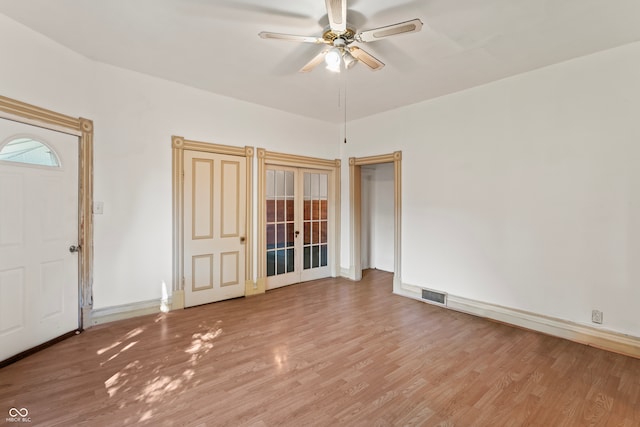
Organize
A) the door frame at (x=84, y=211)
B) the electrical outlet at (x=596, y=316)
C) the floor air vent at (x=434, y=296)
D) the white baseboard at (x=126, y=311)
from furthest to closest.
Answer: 1. the floor air vent at (x=434, y=296)
2. the white baseboard at (x=126, y=311)
3. the door frame at (x=84, y=211)
4. the electrical outlet at (x=596, y=316)

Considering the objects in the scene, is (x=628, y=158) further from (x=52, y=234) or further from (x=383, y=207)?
(x=52, y=234)

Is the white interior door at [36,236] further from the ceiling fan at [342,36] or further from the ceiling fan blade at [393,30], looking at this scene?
the ceiling fan blade at [393,30]

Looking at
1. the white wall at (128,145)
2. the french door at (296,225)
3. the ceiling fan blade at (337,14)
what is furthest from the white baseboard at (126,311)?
the ceiling fan blade at (337,14)

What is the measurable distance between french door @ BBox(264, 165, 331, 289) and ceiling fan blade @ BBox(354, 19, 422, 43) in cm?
298

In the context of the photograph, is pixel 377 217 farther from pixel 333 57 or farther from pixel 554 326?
A: pixel 333 57

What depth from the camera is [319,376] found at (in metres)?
2.47

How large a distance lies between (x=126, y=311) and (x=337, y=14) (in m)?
4.00

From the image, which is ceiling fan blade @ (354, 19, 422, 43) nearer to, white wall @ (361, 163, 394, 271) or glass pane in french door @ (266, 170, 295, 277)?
glass pane in french door @ (266, 170, 295, 277)

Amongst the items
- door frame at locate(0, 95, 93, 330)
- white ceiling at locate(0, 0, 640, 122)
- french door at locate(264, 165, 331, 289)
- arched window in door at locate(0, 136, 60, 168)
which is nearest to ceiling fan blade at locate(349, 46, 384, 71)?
white ceiling at locate(0, 0, 640, 122)

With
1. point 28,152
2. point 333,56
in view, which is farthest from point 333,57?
point 28,152

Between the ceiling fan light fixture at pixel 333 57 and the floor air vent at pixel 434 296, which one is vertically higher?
the ceiling fan light fixture at pixel 333 57

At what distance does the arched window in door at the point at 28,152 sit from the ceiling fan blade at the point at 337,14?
305 centimetres

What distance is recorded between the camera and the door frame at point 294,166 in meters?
4.79

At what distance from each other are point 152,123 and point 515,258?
16.2ft
